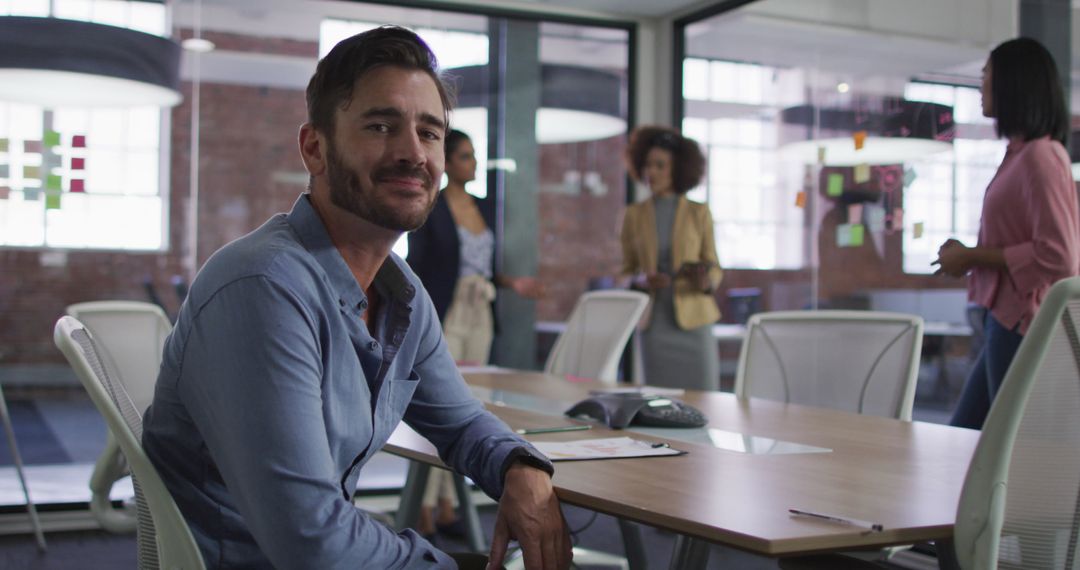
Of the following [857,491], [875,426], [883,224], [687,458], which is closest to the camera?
[857,491]

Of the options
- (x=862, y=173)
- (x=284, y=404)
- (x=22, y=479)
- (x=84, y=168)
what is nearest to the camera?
(x=284, y=404)

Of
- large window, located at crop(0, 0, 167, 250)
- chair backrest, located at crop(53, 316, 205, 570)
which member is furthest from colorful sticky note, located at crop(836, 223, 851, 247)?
chair backrest, located at crop(53, 316, 205, 570)

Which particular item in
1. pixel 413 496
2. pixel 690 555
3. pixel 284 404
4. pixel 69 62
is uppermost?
pixel 69 62

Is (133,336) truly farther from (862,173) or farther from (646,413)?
(862,173)

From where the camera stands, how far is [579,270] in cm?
609

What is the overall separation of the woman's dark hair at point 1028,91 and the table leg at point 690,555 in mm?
1865

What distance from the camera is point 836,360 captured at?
295 cm

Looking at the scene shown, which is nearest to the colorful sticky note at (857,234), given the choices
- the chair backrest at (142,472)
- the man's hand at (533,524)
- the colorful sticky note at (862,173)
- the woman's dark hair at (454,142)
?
the colorful sticky note at (862,173)

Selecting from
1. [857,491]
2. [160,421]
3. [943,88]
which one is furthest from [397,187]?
[943,88]

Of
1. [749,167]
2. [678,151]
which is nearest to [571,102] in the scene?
[749,167]

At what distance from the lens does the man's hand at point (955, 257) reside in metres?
3.08

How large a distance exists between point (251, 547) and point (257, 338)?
326mm

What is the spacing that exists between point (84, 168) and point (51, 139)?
0.19m

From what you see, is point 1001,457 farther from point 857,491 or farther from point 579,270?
point 579,270
